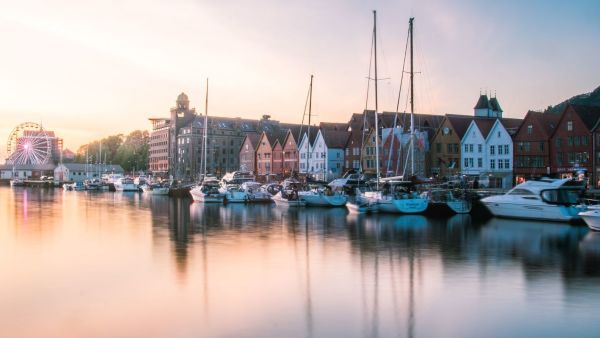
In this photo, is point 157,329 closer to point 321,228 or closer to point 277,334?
point 277,334

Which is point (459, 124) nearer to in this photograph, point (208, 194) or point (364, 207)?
point (208, 194)

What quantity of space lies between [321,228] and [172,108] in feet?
469

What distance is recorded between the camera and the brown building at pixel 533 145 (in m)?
74.8

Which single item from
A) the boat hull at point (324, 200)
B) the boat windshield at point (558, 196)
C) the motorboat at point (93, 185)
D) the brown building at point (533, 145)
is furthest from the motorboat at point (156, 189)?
the boat windshield at point (558, 196)

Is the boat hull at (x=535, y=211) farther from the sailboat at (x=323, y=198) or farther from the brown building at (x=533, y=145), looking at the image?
the brown building at (x=533, y=145)

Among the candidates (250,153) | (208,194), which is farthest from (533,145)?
(250,153)

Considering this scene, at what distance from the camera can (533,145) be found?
76000mm

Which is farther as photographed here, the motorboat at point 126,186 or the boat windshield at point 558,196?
the motorboat at point 126,186

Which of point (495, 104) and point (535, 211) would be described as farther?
point (495, 104)

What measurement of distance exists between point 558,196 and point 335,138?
59.0m

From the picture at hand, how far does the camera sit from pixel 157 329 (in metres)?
15.8

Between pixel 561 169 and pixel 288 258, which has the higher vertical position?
pixel 561 169

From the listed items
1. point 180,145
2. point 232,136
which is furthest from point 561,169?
point 180,145

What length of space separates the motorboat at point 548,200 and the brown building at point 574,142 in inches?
976
